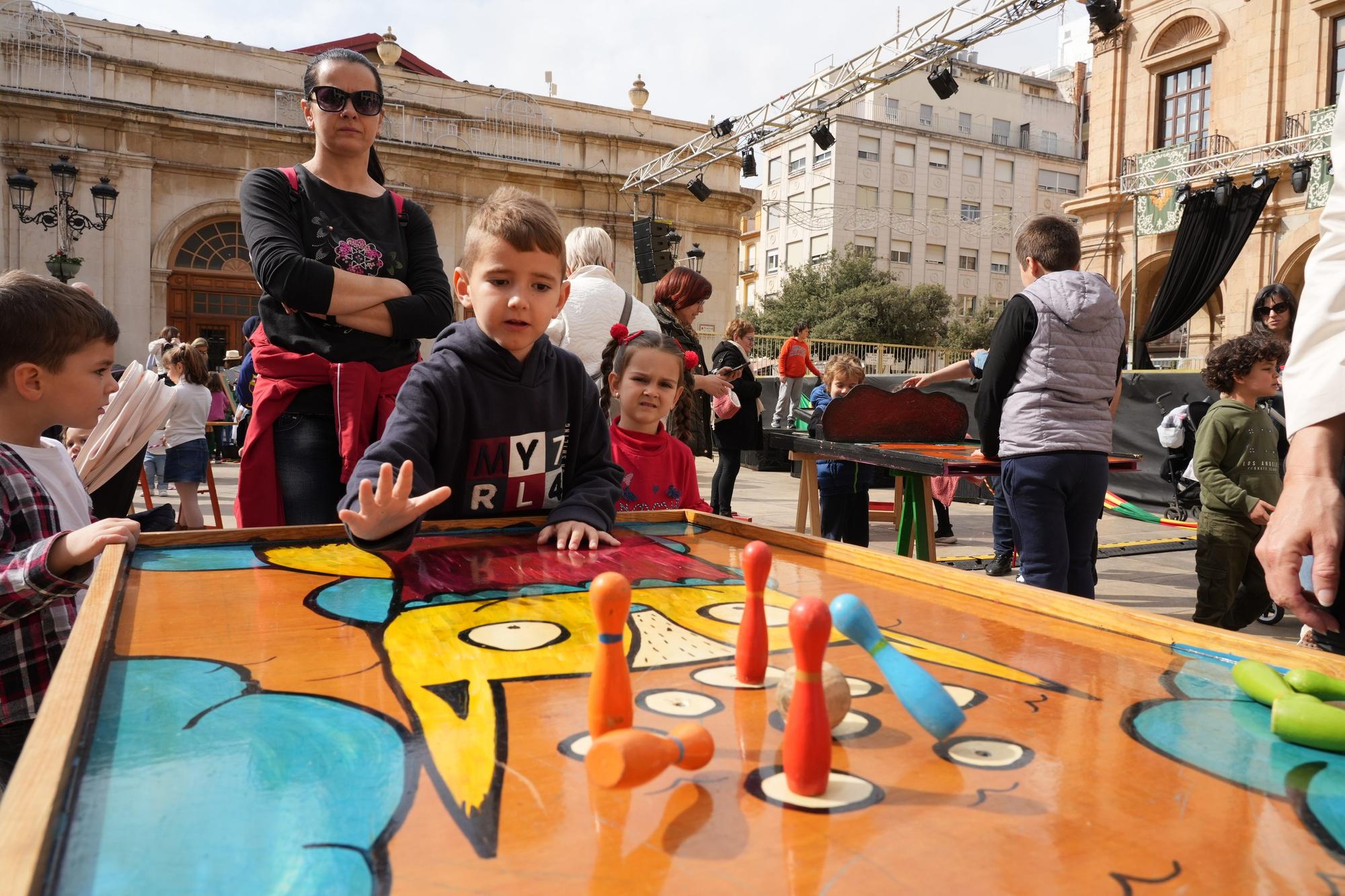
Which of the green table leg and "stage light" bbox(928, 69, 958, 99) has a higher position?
"stage light" bbox(928, 69, 958, 99)

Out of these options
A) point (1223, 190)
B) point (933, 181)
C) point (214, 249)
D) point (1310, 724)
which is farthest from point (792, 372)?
point (933, 181)

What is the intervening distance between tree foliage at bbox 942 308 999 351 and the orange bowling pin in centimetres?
3479

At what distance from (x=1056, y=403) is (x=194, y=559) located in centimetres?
259

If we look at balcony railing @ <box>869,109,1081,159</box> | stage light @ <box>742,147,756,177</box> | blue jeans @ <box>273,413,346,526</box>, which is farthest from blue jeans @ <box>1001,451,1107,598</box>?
balcony railing @ <box>869,109,1081,159</box>

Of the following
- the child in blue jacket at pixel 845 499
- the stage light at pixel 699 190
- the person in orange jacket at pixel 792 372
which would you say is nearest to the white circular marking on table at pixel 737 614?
→ the child in blue jacket at pixel 845 499

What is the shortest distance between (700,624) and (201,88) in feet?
61.2

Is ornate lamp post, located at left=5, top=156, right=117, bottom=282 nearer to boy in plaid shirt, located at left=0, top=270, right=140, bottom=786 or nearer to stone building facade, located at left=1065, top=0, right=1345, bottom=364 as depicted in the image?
boy in plaid shirt, located at left=0, top=270, right=140, bottom=786

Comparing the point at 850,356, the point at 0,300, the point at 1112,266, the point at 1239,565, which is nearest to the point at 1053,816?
the point at 0,300

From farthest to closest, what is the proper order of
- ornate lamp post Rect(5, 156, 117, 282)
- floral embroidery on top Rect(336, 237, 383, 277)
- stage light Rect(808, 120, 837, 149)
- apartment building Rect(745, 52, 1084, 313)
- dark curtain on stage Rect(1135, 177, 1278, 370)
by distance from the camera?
apartment building Rect(745, 52, 1084, 313) < dark curtain on stage Rect(1135, 177, 1278, 370) < stage light Rect(808, 120, 837, 149) < ornate lamp post Rect(5, 156, 117, 282) < floral embroidery on top Rect(336, 237, 383, 277)

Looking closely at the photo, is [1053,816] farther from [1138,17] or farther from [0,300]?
[1138,17]

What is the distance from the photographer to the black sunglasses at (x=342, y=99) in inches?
82.7

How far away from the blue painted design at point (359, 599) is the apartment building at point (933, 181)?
38099 millimetres

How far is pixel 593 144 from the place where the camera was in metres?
19.4

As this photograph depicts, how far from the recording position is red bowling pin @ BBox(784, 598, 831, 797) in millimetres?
700
